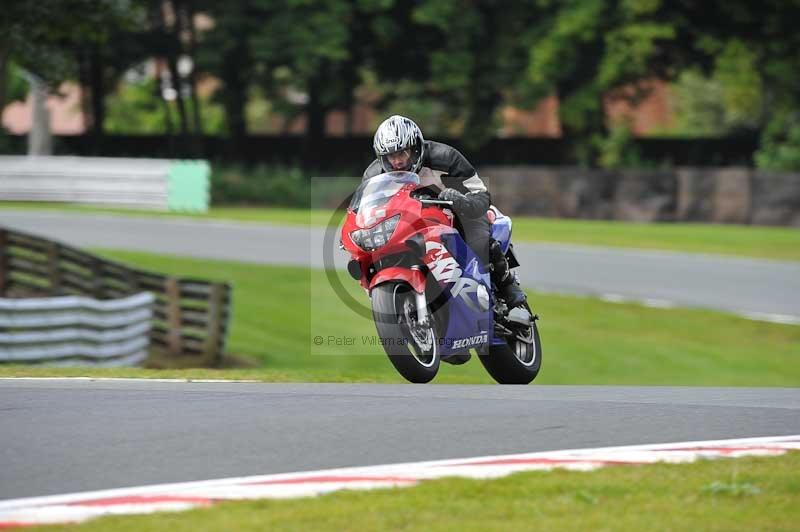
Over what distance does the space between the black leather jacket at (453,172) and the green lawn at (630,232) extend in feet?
61.3

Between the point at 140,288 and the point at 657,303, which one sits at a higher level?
the point at 140,288

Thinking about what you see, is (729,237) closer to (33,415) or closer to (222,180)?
(222,180)

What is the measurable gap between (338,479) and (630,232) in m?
27.2

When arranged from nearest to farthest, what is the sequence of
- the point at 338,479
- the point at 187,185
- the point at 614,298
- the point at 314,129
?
the point at 338,479 < the point at 614,298 < the point at 187,185 < the point at 314,129

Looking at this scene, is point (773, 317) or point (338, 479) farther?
point (773, 317)

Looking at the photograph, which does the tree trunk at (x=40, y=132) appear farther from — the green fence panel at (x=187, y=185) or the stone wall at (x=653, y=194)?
the stone wall at (x=653, y=194)

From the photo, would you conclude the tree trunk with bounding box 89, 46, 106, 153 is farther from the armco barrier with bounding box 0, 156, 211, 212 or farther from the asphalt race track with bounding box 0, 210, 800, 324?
the asphalt race track with bounding box 0, 210, 800, 324

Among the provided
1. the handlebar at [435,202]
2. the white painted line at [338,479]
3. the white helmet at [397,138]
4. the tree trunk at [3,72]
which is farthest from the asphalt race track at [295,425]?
the tree trunk at [3,72]

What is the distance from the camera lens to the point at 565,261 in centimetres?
2614

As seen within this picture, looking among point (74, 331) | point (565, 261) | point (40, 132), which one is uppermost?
point (40, 132)

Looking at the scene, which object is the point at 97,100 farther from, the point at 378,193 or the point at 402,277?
the point at 402,277

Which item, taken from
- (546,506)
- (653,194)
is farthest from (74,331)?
(653,194)

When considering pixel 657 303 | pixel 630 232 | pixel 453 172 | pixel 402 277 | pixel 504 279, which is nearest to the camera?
pixel 402 277

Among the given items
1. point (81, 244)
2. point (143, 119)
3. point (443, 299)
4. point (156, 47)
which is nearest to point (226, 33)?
point (156, 47)
